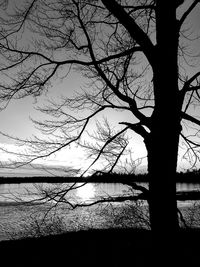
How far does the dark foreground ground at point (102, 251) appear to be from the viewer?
4.58m

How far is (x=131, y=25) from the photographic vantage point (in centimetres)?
452

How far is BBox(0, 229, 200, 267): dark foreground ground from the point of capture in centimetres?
458

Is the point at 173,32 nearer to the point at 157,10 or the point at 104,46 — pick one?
the point at 157,10

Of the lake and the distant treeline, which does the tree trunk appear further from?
the lake

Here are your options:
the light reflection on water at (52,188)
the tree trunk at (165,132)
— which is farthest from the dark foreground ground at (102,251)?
the light reflection on water at (52,188)

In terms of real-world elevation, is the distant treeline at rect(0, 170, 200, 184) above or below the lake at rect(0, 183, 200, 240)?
above

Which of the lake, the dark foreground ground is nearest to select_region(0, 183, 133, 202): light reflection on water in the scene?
the lake

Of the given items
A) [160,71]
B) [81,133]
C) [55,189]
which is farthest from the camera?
[81,133]

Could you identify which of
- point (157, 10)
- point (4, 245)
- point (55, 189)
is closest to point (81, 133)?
point (55, 189)

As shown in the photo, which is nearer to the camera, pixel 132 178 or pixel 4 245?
pixel 132 178

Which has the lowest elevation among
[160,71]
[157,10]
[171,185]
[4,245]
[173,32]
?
[4,245]

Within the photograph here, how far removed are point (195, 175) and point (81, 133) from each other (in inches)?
97.8

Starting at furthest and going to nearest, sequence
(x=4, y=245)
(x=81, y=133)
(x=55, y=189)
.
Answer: (x=4, y=245), (x=81, y=133), (x=55, y=189)

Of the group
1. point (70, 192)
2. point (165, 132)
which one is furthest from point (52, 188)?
point (70, 192)
